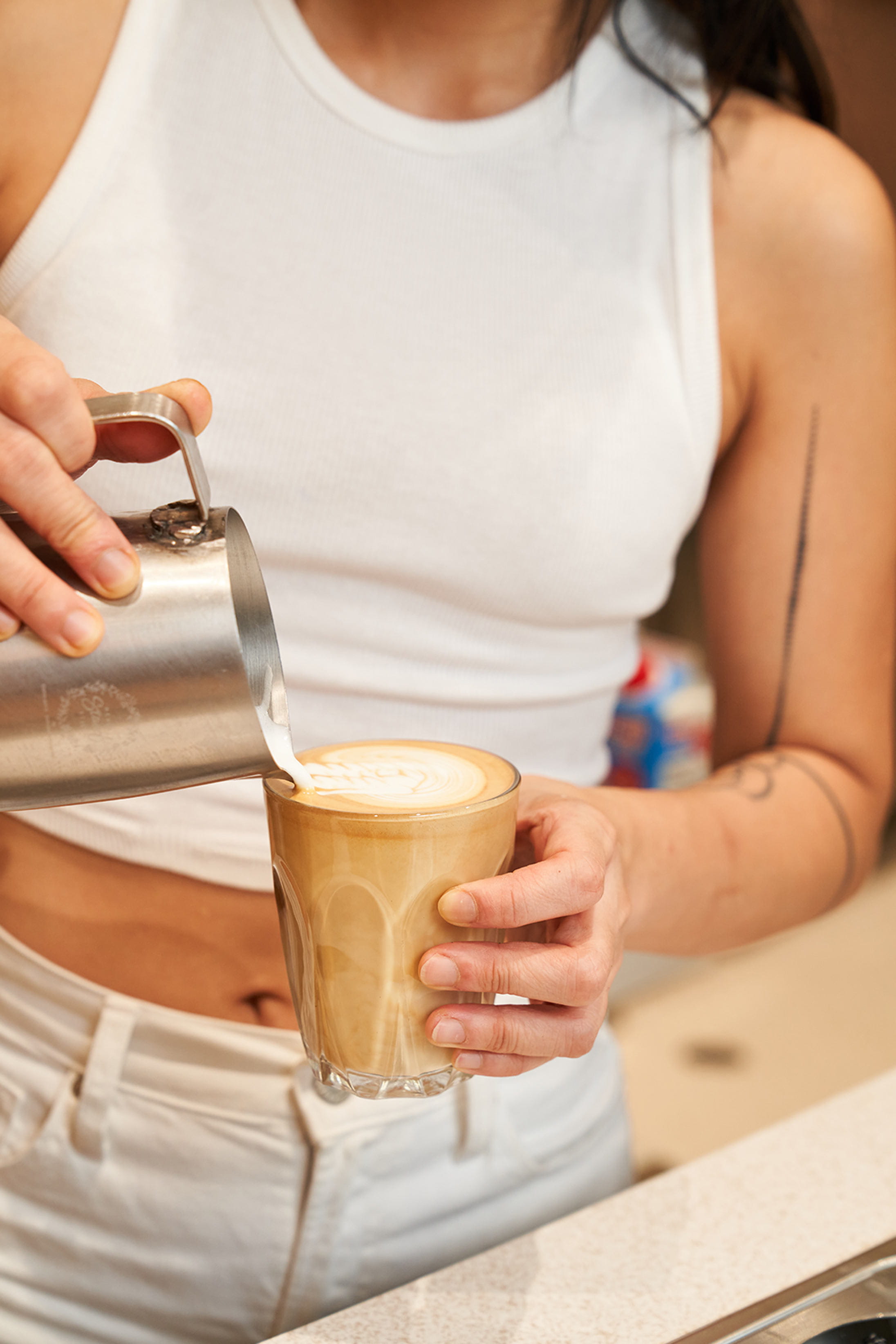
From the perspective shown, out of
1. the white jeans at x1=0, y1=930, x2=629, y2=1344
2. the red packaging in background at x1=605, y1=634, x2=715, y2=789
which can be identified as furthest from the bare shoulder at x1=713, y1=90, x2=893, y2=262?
the red packaging in background at x1=605, y1=634, x2=715, y2=789

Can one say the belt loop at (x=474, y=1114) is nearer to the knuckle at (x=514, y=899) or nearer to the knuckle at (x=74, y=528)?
the knuckle at (x=514, y=899)

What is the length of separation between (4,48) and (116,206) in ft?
0.50

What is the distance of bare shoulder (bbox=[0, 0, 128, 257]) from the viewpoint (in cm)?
97

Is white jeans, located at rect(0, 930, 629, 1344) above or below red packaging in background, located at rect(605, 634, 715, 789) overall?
above

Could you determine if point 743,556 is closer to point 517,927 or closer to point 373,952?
point 517,927

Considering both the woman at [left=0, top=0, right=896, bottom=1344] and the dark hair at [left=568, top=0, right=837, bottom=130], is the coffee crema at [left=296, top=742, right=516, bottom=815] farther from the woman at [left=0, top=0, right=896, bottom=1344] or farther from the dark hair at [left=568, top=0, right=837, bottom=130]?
the dark hair at [left=568, top=0, right=837, bottom=130]

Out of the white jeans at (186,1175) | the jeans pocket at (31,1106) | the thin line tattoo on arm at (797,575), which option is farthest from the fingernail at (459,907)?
the thin line tattoo on arm at (797,575)

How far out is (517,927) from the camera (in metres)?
0.85

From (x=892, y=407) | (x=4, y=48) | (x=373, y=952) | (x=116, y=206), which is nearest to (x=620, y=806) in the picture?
(x=373, y=952)

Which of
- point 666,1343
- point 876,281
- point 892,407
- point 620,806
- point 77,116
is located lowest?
point 666,1343

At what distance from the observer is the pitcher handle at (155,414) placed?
632 mm

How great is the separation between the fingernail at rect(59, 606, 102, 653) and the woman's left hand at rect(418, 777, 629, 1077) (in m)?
0.26

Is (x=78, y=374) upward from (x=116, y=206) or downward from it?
downward

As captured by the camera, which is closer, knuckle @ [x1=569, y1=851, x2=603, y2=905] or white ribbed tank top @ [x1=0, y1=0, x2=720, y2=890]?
knuckle @ [x1=569, y1=851, x2=603, y2=905]
